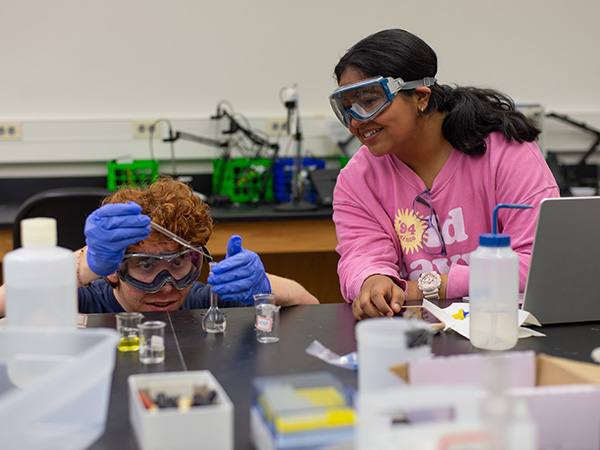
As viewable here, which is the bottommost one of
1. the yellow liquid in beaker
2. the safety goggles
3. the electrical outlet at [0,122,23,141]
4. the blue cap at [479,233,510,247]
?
the yellow liquid in beaker

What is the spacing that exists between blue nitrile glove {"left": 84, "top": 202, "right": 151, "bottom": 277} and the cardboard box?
29.8 inches

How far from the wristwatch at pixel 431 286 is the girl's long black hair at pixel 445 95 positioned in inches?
15.9

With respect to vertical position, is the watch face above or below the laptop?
below

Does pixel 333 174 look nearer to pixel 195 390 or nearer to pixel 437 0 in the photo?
pixel 437 0

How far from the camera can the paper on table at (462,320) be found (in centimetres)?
130

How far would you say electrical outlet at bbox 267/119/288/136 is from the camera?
3.63 meters

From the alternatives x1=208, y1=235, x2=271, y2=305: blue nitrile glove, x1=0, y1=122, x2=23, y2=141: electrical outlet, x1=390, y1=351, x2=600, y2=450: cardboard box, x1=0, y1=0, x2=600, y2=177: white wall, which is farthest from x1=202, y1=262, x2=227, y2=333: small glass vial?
x1=0, y1=122, x2=23, y2=141: electrical outlet

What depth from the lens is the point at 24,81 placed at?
338 cm

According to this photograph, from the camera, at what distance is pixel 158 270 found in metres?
1.51

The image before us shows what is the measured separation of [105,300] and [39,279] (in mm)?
764

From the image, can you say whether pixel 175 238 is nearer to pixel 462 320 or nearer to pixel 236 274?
pixel 236 274

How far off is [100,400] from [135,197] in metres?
0.93

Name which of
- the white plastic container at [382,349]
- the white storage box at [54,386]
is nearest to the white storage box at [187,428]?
the white storage box at [54,386]

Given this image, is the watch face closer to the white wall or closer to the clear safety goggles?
the clear safety goggles
